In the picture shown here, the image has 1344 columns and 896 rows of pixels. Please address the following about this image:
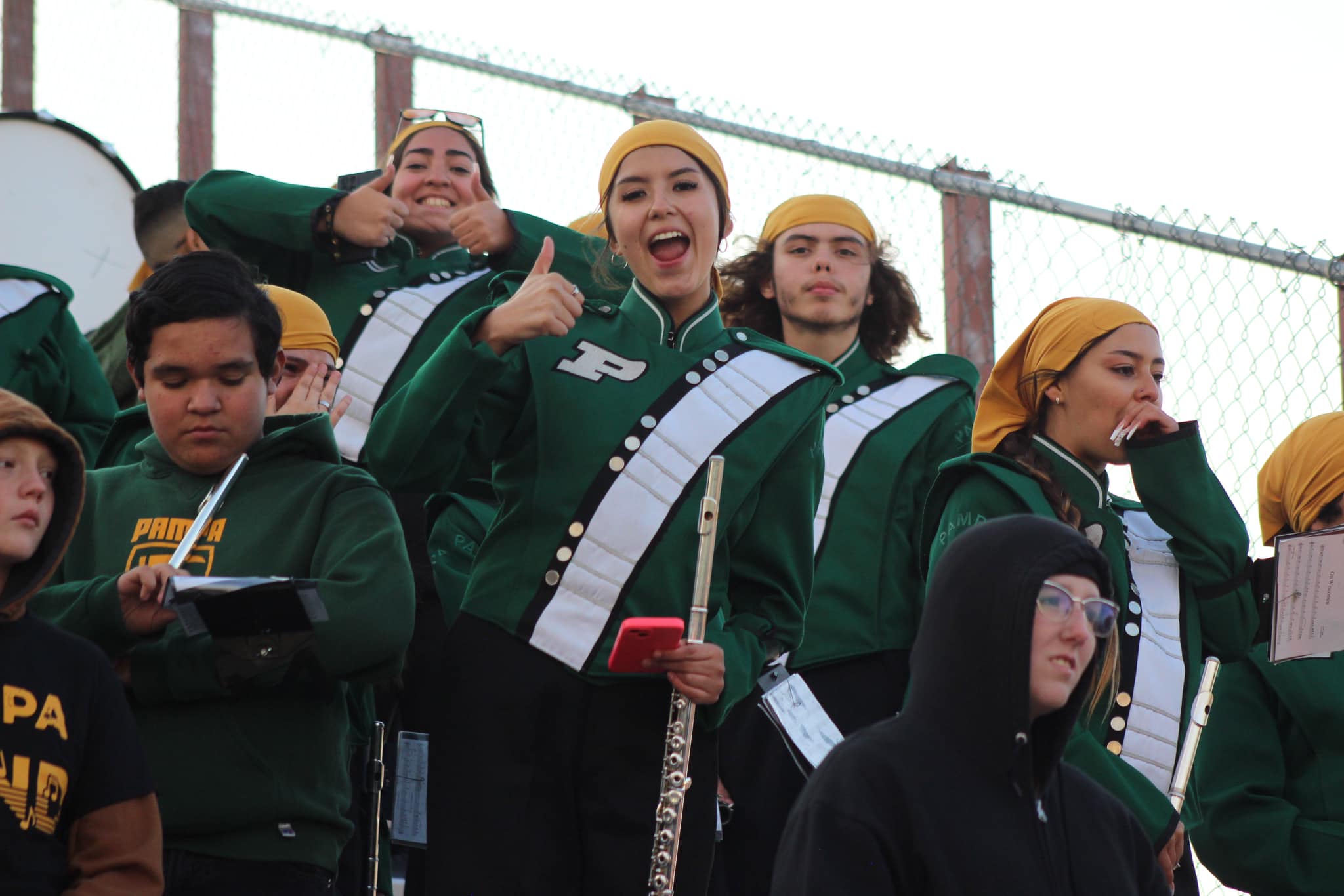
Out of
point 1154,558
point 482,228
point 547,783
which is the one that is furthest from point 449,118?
point 547,783

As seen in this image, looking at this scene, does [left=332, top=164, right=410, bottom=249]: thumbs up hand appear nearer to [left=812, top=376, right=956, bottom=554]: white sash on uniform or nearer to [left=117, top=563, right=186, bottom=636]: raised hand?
[left=812, top=376, right=956, bottom=554]: white sash on uniform

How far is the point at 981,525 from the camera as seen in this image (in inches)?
127

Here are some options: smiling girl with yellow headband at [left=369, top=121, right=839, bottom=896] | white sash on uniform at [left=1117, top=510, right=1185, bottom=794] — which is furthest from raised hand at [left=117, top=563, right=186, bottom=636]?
white sash on uniform at [left=1117, top=510, right=1185, bottom=794]

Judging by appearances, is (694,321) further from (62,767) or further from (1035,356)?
(62,767)

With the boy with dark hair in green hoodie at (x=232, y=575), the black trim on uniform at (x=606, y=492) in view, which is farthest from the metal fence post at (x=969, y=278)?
the boy with dark hair in green hoodie at (x=232, y=575)

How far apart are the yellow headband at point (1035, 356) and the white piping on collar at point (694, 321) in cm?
85

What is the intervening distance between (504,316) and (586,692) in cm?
75

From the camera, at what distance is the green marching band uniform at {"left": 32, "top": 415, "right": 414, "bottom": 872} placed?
3436 millimetres

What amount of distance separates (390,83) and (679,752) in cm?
396

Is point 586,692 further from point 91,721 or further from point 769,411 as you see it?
point 91,721

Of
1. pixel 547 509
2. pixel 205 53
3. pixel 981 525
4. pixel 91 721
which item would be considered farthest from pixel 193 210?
pixel 981 525

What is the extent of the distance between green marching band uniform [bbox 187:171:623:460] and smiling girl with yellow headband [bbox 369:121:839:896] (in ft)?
3.37

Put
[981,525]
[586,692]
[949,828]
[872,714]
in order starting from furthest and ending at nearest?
1. [872,714]
2. [586,692]
3. [981,525]
4. [949,828]

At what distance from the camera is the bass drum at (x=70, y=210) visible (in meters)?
6.98
